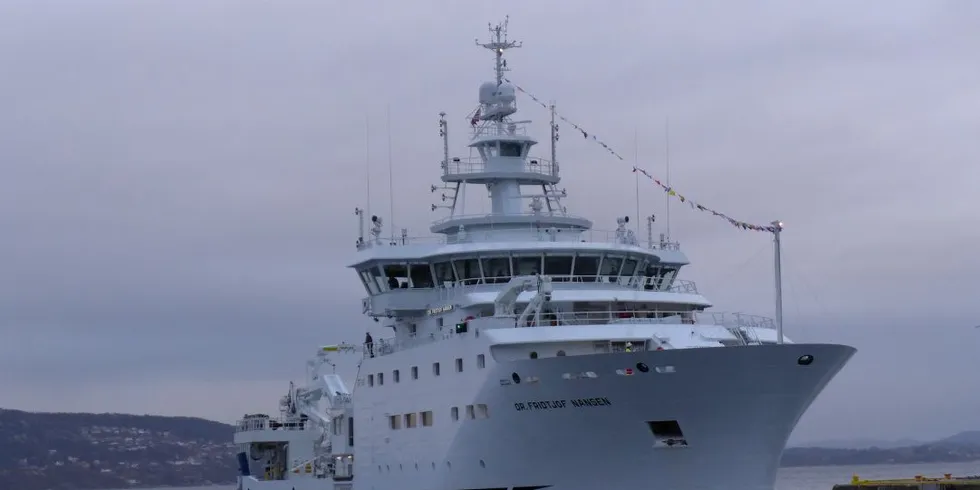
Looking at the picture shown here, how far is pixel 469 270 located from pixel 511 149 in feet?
22.6

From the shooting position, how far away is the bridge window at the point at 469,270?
4009 cm

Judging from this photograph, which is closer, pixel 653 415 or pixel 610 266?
pixel 653 415

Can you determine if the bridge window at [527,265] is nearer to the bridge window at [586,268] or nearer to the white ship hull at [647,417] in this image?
the bridge window at [586,268]

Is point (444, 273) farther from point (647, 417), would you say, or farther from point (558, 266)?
point (647, 417)

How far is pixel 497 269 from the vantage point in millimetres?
40094

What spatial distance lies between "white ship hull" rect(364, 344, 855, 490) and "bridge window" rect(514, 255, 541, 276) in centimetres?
530

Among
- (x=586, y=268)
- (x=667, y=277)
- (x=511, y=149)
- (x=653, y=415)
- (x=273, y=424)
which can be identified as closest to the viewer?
(x=653, y=415)

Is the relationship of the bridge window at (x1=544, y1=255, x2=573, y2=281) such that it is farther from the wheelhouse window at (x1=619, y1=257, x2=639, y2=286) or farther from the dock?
the dock

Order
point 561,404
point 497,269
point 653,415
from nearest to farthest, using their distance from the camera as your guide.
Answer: point 653,415 → point 561,404 → point 497,269

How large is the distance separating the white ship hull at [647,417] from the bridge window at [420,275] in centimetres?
653

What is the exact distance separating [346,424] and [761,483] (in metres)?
16.6

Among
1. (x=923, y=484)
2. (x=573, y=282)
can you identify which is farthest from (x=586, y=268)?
(x=923, y=484)

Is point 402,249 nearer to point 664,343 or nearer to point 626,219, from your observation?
point 626,219

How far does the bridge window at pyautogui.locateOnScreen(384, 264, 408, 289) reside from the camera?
41781 millimetres
